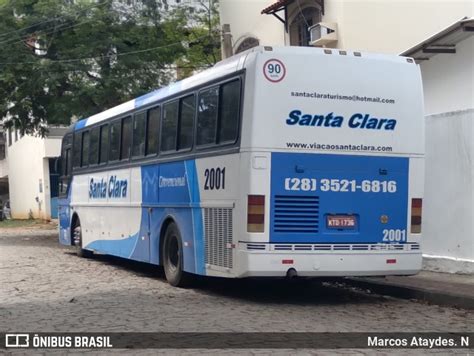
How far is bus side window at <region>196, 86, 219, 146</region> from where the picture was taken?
10.4 meters

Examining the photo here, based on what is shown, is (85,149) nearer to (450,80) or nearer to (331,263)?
(450,80)

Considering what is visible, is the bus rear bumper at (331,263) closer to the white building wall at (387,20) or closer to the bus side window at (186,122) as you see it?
the bus side window at (186,122)

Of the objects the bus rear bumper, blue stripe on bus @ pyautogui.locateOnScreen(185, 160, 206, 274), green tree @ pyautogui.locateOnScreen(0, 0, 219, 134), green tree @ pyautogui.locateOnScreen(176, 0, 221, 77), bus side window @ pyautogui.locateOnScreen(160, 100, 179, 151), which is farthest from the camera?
green tree @ pyautogui.locateOnScreen(176, 0, 221, 77)

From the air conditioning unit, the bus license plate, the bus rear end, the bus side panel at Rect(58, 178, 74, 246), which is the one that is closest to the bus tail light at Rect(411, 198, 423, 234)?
the bus rear end

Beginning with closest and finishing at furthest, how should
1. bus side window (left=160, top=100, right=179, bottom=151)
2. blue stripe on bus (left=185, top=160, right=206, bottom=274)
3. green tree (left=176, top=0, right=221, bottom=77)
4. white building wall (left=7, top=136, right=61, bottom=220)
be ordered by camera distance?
1. blue stripe on bus (left=185, top=160, right=206, bottom=274)
2. bus side window (left=160, top=100, right=179, bottom=151)
3. green tree (left=176, top=0, right=221, bottom=77)
4. white building wall (left=7, top=136, right=61, bottom=220)

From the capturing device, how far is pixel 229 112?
391 inches

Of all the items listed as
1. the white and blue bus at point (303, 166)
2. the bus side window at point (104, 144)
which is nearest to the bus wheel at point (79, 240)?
the bus side window at point (104, 144)

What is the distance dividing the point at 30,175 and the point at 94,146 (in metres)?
30.1

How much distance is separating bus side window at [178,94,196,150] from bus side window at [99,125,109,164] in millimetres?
4135

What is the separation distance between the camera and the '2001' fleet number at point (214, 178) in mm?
10000

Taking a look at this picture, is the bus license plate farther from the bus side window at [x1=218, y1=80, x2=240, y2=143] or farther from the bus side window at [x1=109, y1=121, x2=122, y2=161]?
the bus side window at [x1=109, y1=121, x2=122, y2=161]

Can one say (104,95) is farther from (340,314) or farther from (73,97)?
(340,314)

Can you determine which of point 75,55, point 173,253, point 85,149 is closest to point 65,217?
point 85,149

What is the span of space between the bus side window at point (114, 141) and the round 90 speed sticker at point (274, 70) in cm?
561
